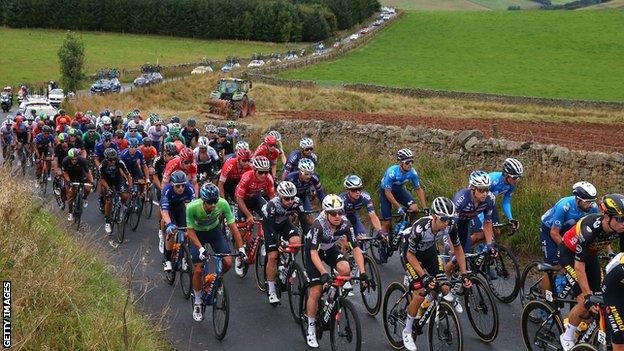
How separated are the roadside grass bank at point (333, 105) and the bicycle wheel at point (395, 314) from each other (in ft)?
95.3

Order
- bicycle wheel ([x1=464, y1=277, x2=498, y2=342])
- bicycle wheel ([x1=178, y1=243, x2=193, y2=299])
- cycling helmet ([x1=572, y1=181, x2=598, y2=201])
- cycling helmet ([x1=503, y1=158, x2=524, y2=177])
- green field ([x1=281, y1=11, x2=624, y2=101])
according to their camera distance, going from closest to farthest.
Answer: cycling helmet ([x1=572, y1=181, x2=598, y2=201]), bicycle wheel ([x1=464, y1=277, x2=498, y2=342]), cycling helmet ([x1=503, y1=158, x2=524, y2=177]), bicycle wheel ([x1=178, y1=243, x2=193, y2=299]), green field ([x1=281, y1=11, x2=624, y2=101])

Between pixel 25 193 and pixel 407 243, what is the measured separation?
23.4ft

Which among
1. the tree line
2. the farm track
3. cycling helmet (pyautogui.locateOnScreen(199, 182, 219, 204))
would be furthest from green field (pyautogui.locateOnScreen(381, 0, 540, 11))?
cycling helmet (pyautogui.locateOnScreen(199, 182, 219, 204))

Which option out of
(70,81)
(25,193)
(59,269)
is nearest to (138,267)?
(25,193)

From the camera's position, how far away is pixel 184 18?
98.8 meters

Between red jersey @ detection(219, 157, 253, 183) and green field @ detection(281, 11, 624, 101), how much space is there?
136 feet

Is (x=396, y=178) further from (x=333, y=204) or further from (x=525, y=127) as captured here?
(x=525, y=127)

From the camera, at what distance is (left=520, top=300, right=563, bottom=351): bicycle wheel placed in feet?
24.6

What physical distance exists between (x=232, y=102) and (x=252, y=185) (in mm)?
24349

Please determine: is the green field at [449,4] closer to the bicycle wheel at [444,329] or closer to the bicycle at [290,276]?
the bicycle at [290,276]

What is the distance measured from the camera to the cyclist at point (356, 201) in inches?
404

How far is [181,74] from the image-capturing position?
65.0 m

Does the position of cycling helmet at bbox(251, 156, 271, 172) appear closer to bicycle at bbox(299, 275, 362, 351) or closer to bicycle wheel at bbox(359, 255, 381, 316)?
bicycle wheel at bbox(359, 255, 381, 316)

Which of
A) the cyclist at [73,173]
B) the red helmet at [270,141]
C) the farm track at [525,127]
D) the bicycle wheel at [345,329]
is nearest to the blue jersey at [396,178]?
the red helmet at [270,141]
